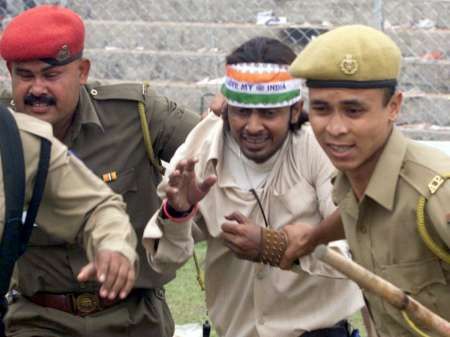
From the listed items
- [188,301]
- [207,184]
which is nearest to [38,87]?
[207,184]

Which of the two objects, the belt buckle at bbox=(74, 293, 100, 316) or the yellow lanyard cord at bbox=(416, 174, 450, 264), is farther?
the belt buckle at bbox=(74, 293, 100, 316)

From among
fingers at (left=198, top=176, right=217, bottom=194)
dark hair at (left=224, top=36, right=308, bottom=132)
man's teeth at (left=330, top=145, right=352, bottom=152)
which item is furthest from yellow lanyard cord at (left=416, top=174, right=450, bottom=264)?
dark hair at (left=224, top=36, right=308, bottom=132)

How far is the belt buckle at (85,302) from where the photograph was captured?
18.5 feet

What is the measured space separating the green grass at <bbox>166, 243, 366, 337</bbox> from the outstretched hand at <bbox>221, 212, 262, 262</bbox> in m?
2.99

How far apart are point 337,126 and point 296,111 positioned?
3.21ft

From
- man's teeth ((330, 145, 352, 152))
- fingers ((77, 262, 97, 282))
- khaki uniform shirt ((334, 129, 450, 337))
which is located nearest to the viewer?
fingers ((77, 262, 97, 282))

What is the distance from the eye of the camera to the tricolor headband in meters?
5.23

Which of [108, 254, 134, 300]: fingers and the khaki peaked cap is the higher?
the khaki peaked cap

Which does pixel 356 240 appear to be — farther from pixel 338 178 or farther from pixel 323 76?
pixel 323 76

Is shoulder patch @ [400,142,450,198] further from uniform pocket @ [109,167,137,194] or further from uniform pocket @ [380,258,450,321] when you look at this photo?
uniform pocket @ [109,167,137,194]

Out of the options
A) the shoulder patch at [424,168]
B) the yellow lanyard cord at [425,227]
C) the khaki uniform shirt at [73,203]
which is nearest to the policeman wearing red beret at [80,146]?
the khaki uniform shirt at [73,203]

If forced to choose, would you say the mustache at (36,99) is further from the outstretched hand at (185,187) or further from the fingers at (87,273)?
the fingers at (87,273)

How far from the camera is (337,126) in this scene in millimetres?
4363

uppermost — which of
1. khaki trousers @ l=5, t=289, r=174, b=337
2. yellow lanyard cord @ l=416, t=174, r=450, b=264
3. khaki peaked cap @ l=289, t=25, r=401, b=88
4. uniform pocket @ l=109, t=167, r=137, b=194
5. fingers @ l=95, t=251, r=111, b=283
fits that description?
khaki peaked cap @ l=289, t=25, r=401, b=88
